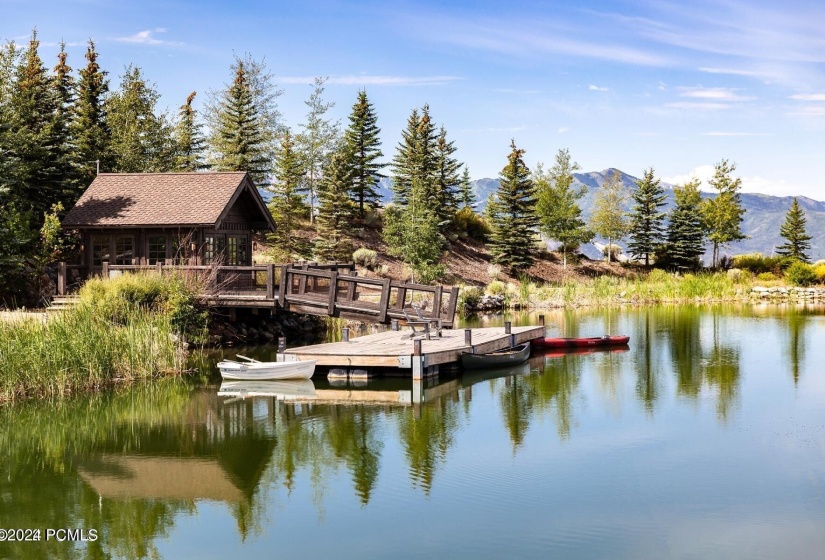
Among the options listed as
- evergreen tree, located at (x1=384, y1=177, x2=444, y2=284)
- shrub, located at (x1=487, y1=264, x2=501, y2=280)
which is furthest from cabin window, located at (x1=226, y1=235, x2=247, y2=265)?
shrub, located at (x1=487, y1=264, x2=501, y2=280)

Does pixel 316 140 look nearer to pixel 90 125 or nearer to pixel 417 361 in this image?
pixel 90 125

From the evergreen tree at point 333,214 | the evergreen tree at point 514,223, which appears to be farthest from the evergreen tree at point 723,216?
the evergreen tree at point 333,214

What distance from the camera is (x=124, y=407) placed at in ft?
58.6

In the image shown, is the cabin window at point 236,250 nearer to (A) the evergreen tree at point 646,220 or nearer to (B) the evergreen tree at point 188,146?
(B) the evergreen tree at point 188,146

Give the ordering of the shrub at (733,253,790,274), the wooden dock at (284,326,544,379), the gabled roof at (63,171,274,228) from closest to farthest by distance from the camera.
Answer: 1. the wooden dock at (284,326,544,379)
2. the gabled roof at (63,171,274,228)
3. the shrub at (733,253,790,274)

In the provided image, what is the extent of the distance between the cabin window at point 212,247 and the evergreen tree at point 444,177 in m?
27.2

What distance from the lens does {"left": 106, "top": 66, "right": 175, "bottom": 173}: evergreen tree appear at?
42438 mm

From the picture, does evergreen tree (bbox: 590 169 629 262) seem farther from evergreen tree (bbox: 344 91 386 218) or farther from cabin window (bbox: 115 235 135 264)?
A: cabin window (bbox: 115 235 135 264)

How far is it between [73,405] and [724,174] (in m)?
53.6

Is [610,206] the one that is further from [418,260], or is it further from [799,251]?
[418,260]

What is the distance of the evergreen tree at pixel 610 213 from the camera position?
197ft

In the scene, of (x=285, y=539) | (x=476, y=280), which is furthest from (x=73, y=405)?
(x=476, y=280)

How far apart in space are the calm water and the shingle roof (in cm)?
981

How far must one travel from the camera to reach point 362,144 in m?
55.2
